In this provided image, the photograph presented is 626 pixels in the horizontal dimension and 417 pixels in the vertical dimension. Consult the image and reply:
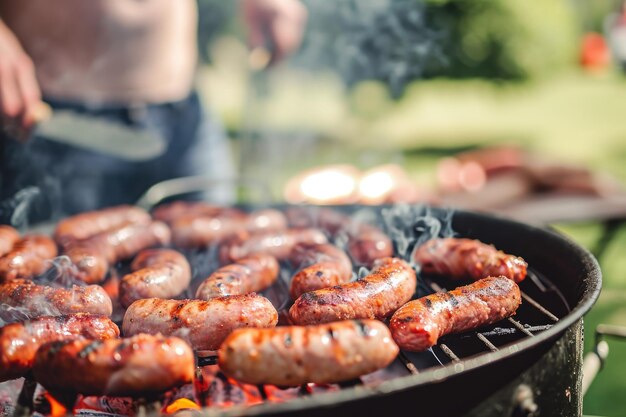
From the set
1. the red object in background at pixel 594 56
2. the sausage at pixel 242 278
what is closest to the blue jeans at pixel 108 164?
the sausage at pixel 242 278

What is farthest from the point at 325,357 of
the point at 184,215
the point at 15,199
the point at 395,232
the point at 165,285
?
the point at 15,199

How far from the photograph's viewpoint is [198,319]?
228cm

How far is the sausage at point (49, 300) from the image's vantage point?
249cm

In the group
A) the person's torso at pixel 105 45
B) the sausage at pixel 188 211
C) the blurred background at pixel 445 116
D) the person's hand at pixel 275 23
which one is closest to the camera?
the sausage at pixel 188 211

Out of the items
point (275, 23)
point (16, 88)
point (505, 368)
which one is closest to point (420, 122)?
point (275, 23)

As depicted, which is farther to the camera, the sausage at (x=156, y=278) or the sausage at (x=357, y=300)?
the sausage at (x=156, y=278)

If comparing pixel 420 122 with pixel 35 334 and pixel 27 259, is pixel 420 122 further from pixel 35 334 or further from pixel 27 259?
pixel 35 334

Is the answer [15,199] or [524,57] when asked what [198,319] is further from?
[524,57]

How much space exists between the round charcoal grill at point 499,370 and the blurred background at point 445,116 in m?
1.92

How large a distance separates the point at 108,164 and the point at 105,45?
923 mm

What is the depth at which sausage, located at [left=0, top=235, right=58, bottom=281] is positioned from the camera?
9.25ft

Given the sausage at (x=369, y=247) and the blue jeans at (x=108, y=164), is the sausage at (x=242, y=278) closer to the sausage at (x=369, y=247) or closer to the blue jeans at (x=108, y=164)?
the sausage at (x=369, y=247)

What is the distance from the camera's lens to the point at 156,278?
2723mm

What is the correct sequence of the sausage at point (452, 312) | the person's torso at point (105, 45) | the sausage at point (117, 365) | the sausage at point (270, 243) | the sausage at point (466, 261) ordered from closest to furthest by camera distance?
the sausage at point (117, 365) < the sausage at point (452, 312) < the sausage at point (466, 261) < the sausage at point (270, 243) < the person's torso at point (105, 45)
